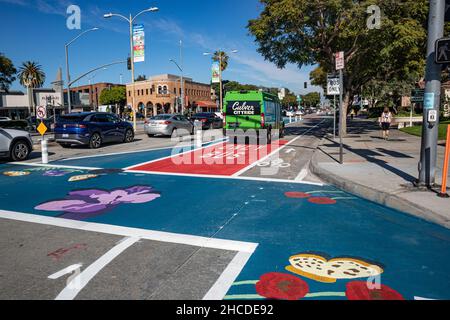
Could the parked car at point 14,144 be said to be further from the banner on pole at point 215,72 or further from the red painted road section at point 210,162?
the banner on pole at point 215,72

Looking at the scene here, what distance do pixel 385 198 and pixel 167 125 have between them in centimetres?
1807

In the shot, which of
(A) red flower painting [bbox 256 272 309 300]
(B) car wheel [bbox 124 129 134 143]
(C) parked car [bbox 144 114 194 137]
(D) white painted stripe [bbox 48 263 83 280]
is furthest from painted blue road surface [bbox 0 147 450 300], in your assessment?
(C) parked car [bbox 144 114 194 137]

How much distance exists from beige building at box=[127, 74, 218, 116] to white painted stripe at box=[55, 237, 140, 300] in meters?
77.3

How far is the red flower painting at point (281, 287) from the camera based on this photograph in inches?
130

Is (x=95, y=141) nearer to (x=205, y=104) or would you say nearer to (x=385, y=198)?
(x=385, y=198)

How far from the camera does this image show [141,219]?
5.71 m

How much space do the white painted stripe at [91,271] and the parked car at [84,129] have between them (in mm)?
12308

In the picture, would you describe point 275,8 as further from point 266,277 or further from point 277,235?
point 266,277

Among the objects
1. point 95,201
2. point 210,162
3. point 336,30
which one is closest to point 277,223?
point 95,201

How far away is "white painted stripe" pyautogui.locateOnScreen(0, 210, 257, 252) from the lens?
4551mm
